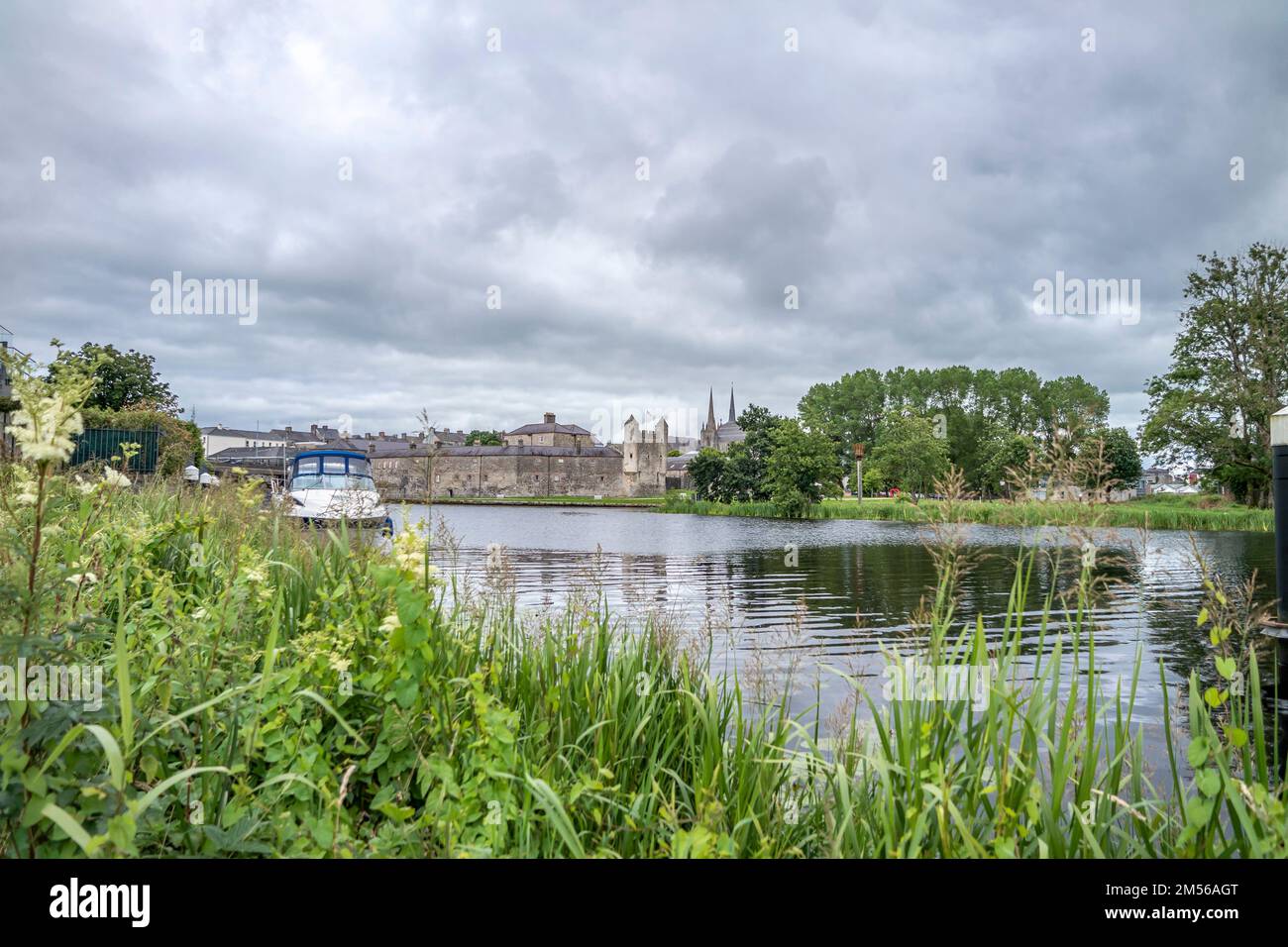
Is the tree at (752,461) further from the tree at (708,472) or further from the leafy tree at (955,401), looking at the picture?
the leafy tree at (955,401)

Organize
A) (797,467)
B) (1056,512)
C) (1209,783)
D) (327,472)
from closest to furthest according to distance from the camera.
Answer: (1209,783) < (1056,512) < (327,472) < (797,467)

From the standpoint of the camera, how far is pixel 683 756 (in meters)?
3.62

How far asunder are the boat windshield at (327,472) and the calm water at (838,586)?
3.57m

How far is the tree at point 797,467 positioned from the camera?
53.6 m

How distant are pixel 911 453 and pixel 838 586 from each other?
5526 cm

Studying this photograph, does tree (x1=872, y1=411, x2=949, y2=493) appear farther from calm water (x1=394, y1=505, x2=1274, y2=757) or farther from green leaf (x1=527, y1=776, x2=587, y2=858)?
green leaf (x1=527, y1=776, x2=587, y2=858)

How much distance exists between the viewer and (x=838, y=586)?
16.5m

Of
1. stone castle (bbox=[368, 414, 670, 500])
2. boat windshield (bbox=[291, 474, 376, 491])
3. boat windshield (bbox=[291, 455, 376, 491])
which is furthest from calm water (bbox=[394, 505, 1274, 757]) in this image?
stone castle (bbox=[368, 414, 670, 500])

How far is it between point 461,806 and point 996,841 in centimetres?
161

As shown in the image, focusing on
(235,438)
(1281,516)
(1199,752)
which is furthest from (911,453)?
(235,438)

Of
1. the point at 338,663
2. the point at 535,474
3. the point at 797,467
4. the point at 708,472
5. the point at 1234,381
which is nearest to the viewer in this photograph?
the point at 338,663

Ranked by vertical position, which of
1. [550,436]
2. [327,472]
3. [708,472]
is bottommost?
[327,472]

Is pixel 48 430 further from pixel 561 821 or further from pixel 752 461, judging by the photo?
pixel 752 461
